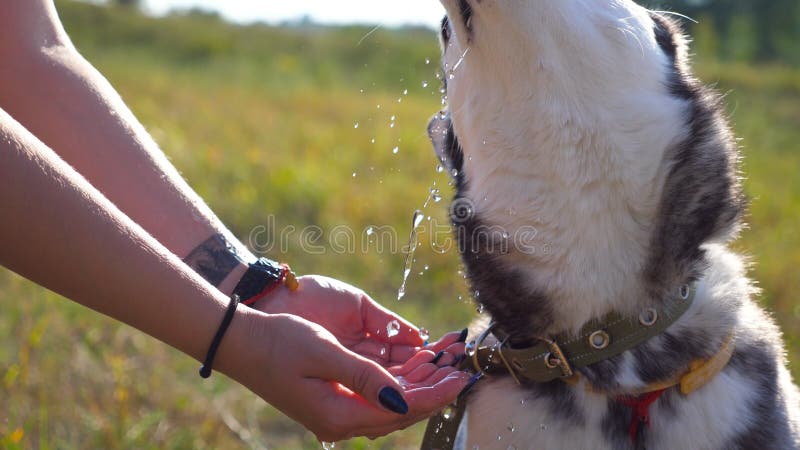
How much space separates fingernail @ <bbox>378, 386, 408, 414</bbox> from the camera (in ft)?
6.53

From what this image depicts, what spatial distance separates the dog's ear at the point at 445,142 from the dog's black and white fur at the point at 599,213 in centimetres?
22

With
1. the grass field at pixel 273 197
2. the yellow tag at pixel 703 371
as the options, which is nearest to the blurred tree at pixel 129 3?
the grass field at pixel 273 197

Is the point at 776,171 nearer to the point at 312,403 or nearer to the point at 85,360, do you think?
the point at 85,360

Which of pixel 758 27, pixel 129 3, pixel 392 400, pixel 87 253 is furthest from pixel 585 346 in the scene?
pixel 129 3

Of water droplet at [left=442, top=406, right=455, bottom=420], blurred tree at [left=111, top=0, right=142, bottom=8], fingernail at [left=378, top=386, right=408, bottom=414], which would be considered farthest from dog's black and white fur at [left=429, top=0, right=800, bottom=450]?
blurred tree at [left=111, top=0, right=142, bottom=8]

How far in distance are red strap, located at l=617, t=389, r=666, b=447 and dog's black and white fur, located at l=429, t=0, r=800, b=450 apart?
0.06 feet

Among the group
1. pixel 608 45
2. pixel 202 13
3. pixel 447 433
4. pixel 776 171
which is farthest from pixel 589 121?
pixel 202 13

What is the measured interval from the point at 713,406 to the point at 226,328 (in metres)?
1.28

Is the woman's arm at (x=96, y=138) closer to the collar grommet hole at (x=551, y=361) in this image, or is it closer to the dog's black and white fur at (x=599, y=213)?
the dog's black and white fur at (x=599, y=213)

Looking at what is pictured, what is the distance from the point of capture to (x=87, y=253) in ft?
5.96

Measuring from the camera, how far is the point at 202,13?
21406 millimetres

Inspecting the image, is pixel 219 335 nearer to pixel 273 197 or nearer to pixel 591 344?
pixel 591 344

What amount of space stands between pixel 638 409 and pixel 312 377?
886 millimetres

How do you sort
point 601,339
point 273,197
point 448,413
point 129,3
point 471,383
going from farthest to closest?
point 129,3
point 273,197
point 448,413
point 471,383
point 601,339
